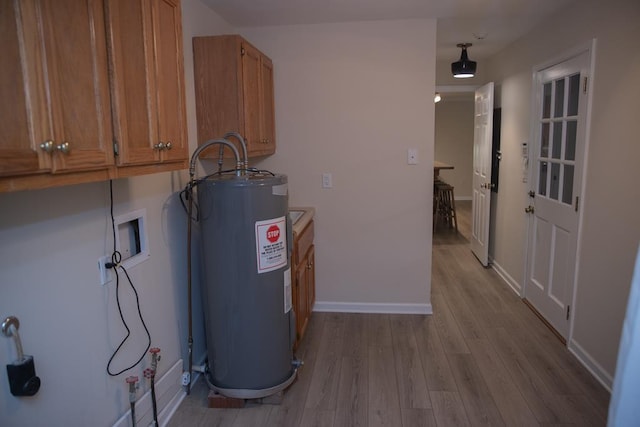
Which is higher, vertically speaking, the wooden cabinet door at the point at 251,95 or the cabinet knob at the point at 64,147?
the wooden cabinet door at the point at 251,95

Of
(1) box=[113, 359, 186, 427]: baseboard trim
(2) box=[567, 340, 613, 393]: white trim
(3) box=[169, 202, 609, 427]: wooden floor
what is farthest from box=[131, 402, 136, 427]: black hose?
(2) box=[567, 340, 613, 393]: white trim

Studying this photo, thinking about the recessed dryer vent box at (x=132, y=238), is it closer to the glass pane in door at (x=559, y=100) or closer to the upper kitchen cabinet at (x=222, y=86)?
the upper kitchen cabinet at (x=222, y=86)

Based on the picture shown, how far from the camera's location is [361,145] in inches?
140

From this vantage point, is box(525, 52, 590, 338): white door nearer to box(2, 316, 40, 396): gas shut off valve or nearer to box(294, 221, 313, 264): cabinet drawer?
box(294, 221, 313, 264): cabinet drawer

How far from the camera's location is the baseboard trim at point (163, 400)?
2074mm

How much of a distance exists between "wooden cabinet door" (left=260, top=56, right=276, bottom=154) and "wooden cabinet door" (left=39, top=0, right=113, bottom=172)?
71.0 inches

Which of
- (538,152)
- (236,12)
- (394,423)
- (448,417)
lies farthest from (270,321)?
(538,152)

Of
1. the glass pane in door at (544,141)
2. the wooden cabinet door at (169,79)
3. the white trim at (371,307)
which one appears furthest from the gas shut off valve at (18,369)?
the glass pane in door at (544,141)

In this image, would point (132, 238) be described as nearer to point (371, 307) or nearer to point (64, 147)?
point (64, 147)

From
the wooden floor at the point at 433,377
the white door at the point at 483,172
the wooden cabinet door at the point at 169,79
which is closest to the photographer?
the wooden cabinet door at the point at 169,79

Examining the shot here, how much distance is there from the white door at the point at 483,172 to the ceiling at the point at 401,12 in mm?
1156

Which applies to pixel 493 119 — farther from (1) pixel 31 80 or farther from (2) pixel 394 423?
(1) pixel 31 80

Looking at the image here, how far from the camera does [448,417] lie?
91.1 inches

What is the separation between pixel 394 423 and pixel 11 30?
227 cm
